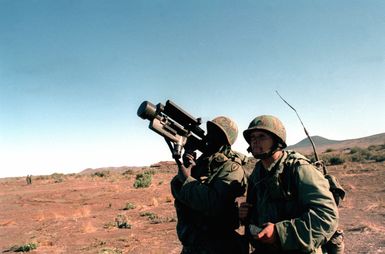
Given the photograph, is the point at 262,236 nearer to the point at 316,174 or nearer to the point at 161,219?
the point at 316,174

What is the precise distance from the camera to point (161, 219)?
13602 mm

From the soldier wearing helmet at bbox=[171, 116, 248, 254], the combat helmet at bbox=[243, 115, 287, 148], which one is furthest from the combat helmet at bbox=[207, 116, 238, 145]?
the combat helmet at bbox=[243, 115, 287, 148]

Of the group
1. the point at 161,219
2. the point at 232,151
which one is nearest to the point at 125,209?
the point at 161,219

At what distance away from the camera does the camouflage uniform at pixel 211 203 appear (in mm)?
3326

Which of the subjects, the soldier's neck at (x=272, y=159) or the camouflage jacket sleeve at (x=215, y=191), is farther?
the camouflage jacket sleeve at (x=215, y=191)

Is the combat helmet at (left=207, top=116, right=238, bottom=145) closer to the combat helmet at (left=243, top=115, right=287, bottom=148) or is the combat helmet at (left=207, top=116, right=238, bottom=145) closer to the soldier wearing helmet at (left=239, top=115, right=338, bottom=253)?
the soldier wearing helmet at (left=239, top=115, right=338, bottom=253)

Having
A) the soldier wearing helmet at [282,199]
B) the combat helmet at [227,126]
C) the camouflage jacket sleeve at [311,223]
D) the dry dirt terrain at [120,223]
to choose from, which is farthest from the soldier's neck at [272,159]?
the dry dirt terrain at [120,223]

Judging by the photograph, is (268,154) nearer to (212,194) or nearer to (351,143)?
(212,194)

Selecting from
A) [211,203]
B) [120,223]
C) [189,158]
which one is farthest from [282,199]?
[120,223]

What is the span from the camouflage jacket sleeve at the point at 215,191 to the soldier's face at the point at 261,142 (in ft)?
1.54

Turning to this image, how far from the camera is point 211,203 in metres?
3.29

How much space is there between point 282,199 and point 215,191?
0.72m

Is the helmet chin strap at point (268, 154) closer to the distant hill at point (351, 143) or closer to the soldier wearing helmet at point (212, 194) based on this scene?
the soldier wearing helmet at point (212, 194)

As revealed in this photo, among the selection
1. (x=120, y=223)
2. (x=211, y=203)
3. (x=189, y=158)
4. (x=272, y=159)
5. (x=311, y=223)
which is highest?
(x=189, y=158)
